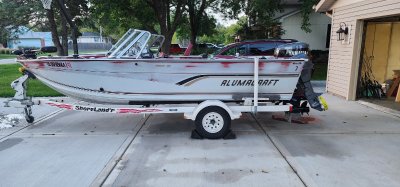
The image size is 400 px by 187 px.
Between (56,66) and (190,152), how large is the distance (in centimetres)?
284

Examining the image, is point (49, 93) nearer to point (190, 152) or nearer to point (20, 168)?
point (20, 168)

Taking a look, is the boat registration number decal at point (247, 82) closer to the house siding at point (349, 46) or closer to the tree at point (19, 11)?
the house siding at point (349, 46)

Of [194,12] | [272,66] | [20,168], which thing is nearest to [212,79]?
[272,66]

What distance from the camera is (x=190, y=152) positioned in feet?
16.7

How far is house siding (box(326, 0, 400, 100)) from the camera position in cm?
805

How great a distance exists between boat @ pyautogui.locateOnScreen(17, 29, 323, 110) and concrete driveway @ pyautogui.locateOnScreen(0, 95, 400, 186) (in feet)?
2.27

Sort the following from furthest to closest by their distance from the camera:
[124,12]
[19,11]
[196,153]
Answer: [124,12]
[19,11]
[196,153]

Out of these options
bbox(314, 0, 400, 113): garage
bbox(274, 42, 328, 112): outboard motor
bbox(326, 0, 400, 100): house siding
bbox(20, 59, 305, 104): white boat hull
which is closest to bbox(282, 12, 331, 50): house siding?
bbox(314, 0, 400, 113): garage

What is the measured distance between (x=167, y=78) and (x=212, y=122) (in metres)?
1.07

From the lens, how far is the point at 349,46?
9.05m

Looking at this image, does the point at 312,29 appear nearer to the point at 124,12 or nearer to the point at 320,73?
the point at 320,73

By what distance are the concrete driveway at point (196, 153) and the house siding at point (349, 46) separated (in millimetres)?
2043

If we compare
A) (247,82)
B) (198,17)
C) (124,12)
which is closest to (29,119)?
(247,82)

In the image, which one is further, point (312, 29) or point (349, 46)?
point (312, 29)
